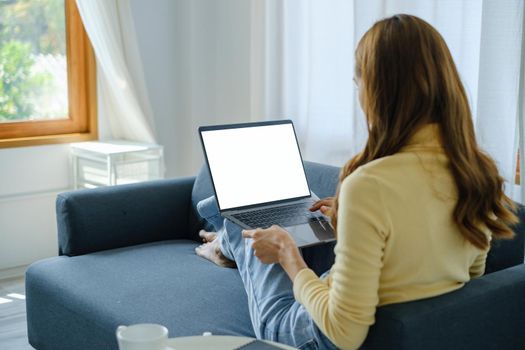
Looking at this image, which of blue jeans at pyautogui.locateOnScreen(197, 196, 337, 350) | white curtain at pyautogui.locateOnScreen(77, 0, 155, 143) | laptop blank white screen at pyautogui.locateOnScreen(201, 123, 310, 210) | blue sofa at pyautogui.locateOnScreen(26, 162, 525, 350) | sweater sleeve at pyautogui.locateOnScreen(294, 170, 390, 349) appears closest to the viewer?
sweater sleeve at pyautogui.locateOnScreen(294, 170, 390, 349)

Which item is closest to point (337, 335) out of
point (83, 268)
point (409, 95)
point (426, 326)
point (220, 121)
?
point (426, 326)

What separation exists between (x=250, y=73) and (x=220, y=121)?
0.36 meters

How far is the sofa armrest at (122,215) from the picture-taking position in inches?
104

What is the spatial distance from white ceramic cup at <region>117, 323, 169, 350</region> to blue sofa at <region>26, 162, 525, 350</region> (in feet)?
1.63

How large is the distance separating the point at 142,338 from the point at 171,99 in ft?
10.00

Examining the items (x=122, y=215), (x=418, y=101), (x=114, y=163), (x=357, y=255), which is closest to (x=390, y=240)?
(x=357, y=255)

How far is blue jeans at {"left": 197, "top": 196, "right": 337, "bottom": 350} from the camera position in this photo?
1.65m

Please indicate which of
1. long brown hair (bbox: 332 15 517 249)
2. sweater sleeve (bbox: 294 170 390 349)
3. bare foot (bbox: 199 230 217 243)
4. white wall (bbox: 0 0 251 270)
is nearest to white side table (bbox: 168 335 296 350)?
sweater sleeve (bbox: 294 170 390 349)

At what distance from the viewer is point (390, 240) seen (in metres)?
1.43

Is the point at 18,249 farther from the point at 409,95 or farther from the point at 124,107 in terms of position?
the point at 409,95

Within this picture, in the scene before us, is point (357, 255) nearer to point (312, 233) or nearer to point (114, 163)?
point (312, 233)

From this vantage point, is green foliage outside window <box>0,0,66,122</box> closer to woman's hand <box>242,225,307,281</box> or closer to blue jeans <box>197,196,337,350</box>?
blue jeans <box>197,196,337,350</box>

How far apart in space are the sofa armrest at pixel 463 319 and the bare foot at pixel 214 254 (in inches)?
40.2

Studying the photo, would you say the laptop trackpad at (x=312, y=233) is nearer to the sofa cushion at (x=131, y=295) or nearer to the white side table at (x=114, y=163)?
the sofa cushion at (x=131, y=295)
